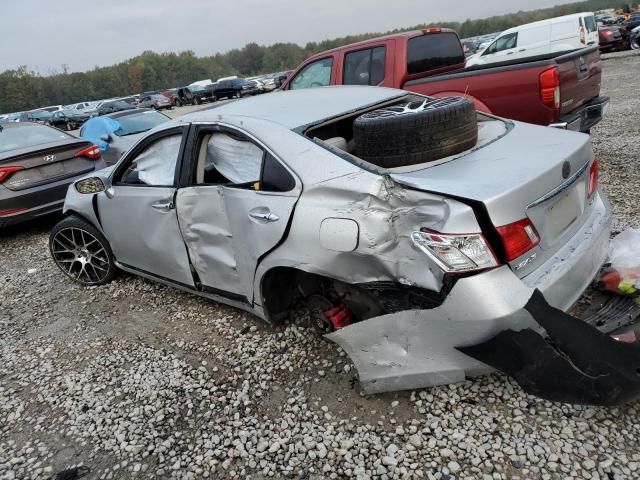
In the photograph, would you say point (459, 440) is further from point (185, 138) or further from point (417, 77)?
point (417, 77)

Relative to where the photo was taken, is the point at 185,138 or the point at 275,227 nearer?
the point at 275,227

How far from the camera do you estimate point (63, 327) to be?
3.88m

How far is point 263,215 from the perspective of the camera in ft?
8.82

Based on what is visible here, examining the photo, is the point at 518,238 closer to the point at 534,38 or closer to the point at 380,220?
the point at 380,220

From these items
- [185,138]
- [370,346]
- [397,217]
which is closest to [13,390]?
[185,138]

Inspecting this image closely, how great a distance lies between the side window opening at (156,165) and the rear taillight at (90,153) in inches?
121

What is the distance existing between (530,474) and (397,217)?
1.25m

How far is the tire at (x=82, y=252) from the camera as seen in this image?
427cm

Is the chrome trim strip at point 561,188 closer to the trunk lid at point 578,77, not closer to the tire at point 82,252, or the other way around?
the trunk lid at point 578,77

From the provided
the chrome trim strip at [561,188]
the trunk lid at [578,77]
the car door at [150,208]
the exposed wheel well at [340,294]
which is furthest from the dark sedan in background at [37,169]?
the trunk lid at [578,77]

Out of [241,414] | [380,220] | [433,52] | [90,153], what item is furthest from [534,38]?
[241,414]

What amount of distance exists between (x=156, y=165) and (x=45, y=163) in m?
3.35

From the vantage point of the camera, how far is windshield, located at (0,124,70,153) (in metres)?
6.21

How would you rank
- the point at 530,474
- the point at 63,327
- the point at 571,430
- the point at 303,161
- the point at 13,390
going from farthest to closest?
the point at 63,327 → the point at 13,390 → the point at 303,161 → the point at 571,430 → the point at 530,474
